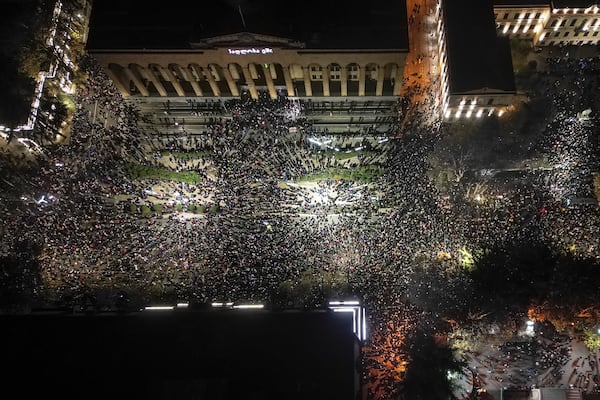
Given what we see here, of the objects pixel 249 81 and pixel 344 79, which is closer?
pixel 344 79

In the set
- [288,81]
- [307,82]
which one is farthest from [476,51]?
[288,81]

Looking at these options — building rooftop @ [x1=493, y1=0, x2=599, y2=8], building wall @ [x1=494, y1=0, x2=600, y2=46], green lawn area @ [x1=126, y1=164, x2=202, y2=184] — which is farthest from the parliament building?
building wall @ [x1=494, y1=0, x2=600, y2=46]

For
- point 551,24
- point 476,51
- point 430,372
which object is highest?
point 551,24

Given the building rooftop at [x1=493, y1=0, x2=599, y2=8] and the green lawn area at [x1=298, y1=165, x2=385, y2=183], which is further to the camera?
the building rooftop at [x1=493, y1=0, x2=599, y2=8]

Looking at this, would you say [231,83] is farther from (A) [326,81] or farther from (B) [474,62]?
(B) [474,62]

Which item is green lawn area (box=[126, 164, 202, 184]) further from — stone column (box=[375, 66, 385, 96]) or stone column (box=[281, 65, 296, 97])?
stone column (box=[375, 66, 385, 96])

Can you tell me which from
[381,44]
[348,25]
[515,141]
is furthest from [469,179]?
[348,25]

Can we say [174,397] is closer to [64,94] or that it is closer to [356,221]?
[356,221]
